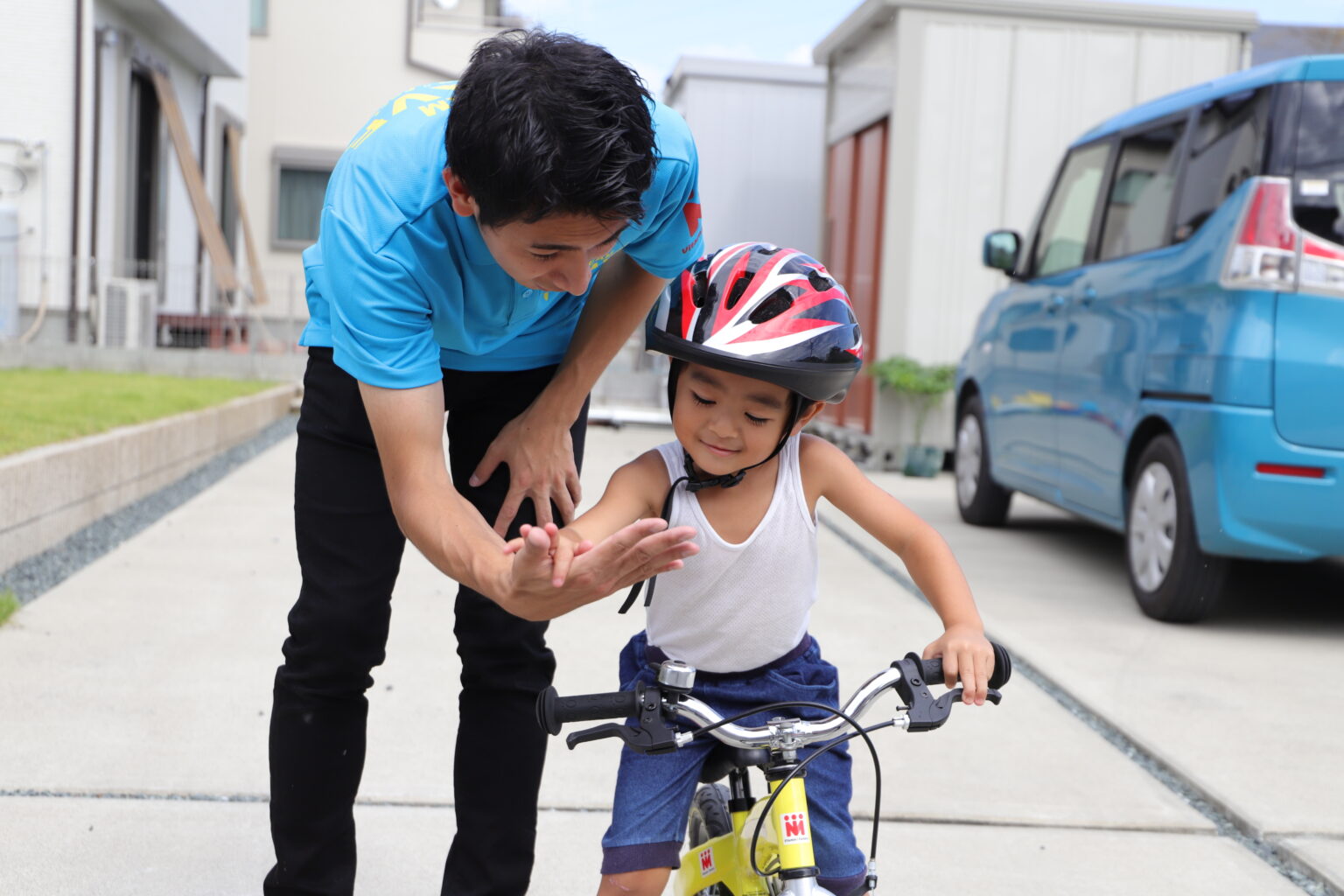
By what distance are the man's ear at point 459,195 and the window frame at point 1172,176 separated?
437 cm

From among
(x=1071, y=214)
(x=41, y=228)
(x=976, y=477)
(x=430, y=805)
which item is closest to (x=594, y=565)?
(x=430, y=805)

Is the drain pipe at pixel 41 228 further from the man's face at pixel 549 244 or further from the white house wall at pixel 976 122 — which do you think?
the man's face at pixel 549 244

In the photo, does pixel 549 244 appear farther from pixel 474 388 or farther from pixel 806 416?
pixel 474 388

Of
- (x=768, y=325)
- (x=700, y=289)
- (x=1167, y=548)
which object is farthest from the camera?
(x=1167, y=548)

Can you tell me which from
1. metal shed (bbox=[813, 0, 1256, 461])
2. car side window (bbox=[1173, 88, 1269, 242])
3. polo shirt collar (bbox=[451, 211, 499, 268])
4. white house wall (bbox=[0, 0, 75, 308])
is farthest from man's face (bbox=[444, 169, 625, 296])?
white house wall (bbox=[0, 0, 75, 308])

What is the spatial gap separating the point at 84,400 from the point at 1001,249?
17.4 ft

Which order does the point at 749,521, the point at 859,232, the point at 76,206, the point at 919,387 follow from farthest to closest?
the point at 76,206
the point at 859,232
the point at 919,387
the point at 749,521

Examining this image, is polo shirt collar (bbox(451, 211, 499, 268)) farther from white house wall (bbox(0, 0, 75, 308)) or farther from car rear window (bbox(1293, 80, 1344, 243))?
white house wall (bbox(0, 0, 75, 308))

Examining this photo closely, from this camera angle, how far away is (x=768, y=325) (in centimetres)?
199

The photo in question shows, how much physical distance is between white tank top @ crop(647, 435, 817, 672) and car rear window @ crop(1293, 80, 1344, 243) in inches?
139

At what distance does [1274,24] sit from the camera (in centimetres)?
2473

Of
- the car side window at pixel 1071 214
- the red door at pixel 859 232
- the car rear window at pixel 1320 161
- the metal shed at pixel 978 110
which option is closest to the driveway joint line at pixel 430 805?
the car rear window at pixel 1320 161

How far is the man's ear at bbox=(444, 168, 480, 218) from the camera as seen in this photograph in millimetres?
1883

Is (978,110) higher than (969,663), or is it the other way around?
(978,110)
